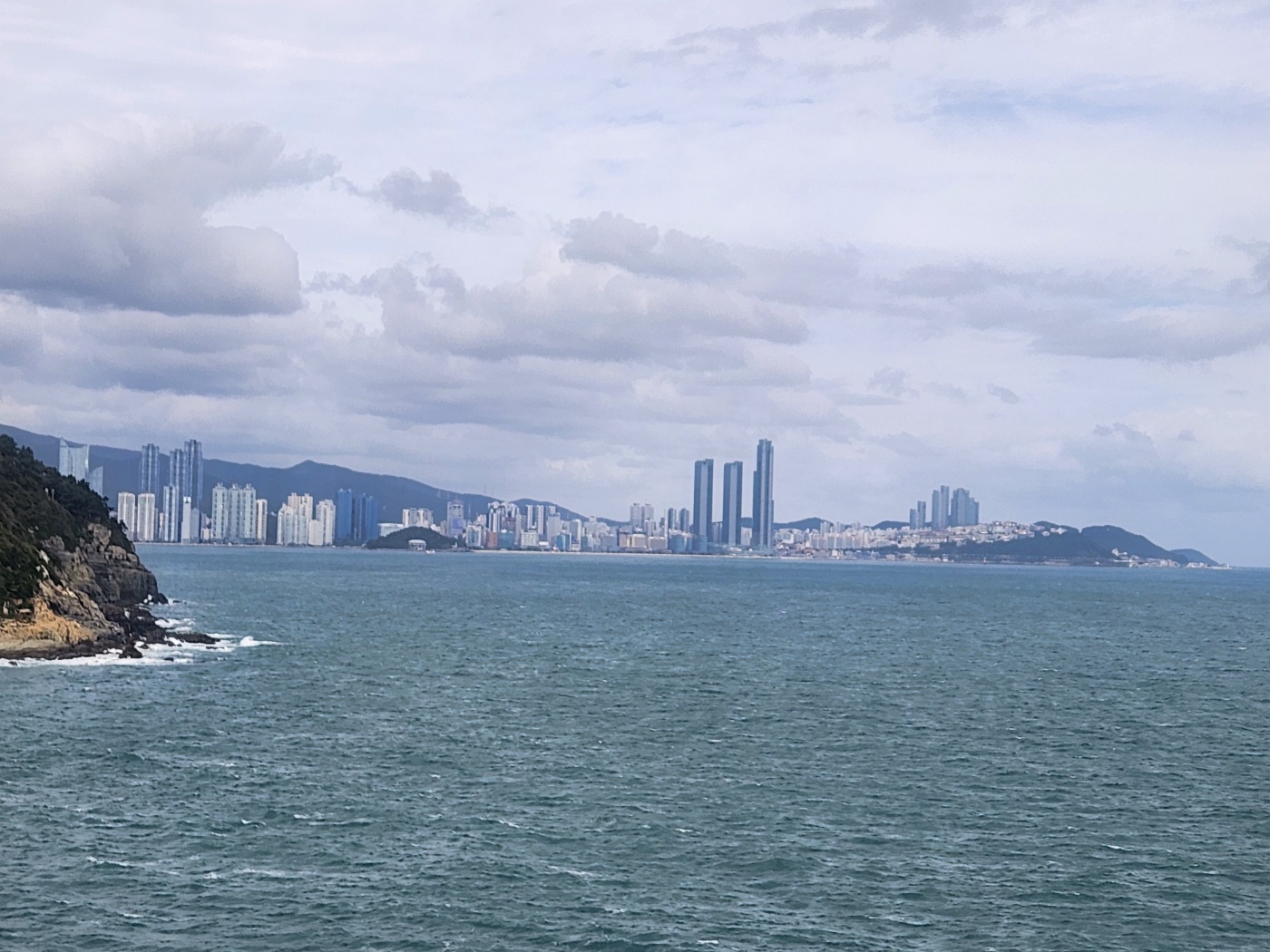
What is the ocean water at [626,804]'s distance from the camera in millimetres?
36062

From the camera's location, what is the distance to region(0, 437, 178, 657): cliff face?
3406 inches

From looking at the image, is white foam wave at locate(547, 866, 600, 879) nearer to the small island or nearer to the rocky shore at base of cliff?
the rocky shore at base of cliff

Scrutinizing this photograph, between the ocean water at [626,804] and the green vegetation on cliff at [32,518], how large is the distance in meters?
8.69

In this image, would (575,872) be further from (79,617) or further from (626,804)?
(79,617)

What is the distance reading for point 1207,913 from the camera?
37.6 metres

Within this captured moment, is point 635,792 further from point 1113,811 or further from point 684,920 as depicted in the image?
point 1113,811

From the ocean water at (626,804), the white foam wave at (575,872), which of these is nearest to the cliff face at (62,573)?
the ocean water at (626,804)

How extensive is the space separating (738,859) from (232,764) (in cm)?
2517

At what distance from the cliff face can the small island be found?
9 centimetres

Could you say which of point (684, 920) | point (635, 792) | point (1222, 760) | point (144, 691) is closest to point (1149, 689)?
point (1222, 760)

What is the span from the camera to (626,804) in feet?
159

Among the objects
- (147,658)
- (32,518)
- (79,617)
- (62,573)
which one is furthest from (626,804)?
(32,518)

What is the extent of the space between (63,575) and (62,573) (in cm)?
20

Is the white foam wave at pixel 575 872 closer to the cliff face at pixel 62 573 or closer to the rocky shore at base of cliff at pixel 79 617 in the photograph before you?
the rocky shore at base of cliff at pixel 79 617
